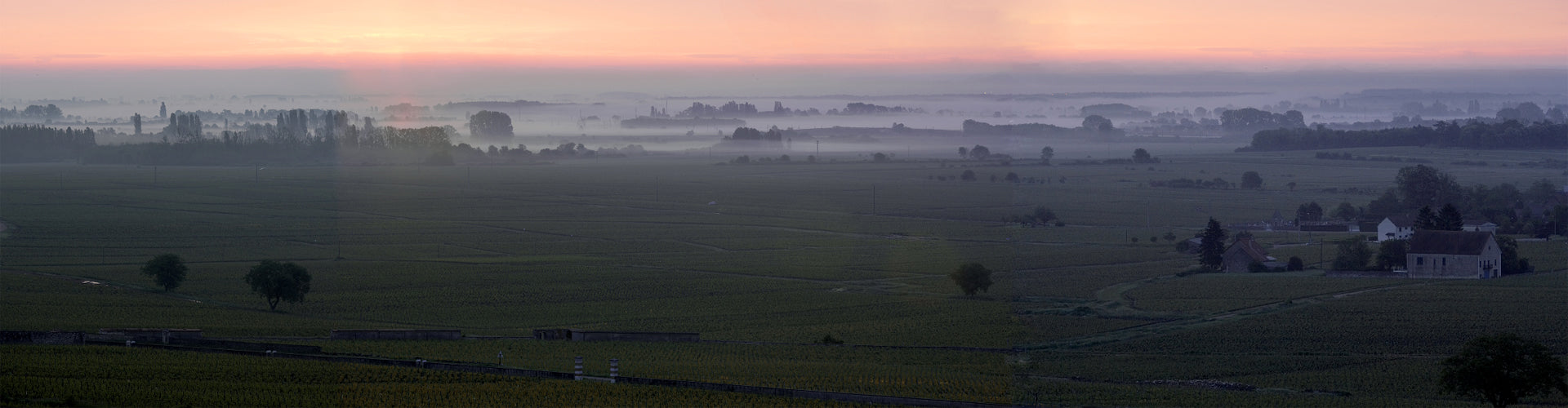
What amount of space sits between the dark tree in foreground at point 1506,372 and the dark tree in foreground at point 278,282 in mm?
22993

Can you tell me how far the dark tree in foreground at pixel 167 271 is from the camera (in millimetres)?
33625

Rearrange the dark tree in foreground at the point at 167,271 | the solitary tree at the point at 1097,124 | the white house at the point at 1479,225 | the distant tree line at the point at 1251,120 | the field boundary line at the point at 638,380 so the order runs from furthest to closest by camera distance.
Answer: the distant tree line at the point at 1251,120, the solitary tree at the point at 1097,124, the white house at the point at 1479,225, the dark tree in foreground at the point at 167,271, the field boundary line at the point at 638,380

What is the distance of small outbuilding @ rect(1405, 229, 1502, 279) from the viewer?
32.9 m

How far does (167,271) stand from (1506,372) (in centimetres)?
2791

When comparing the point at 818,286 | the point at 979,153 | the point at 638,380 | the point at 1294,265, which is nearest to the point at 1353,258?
the point at 1294,265

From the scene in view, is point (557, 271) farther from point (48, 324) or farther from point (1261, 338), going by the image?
point (1261, 338)

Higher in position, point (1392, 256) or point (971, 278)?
point (1392, 256)

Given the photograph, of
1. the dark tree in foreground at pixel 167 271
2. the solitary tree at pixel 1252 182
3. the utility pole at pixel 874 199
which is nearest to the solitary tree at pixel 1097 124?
the solitary tree at pixel 1252 182

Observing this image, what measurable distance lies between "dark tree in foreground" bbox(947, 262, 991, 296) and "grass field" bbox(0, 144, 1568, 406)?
36 cm

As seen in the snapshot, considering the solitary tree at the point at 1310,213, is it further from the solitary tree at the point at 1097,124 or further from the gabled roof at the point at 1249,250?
the solitary tree at the point at 1097,124

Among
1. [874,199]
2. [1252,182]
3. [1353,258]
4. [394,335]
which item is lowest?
[394,335]

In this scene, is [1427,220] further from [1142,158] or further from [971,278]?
[1142,158]

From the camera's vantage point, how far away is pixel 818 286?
35031 mm

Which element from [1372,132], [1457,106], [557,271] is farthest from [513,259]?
[1457,106]
